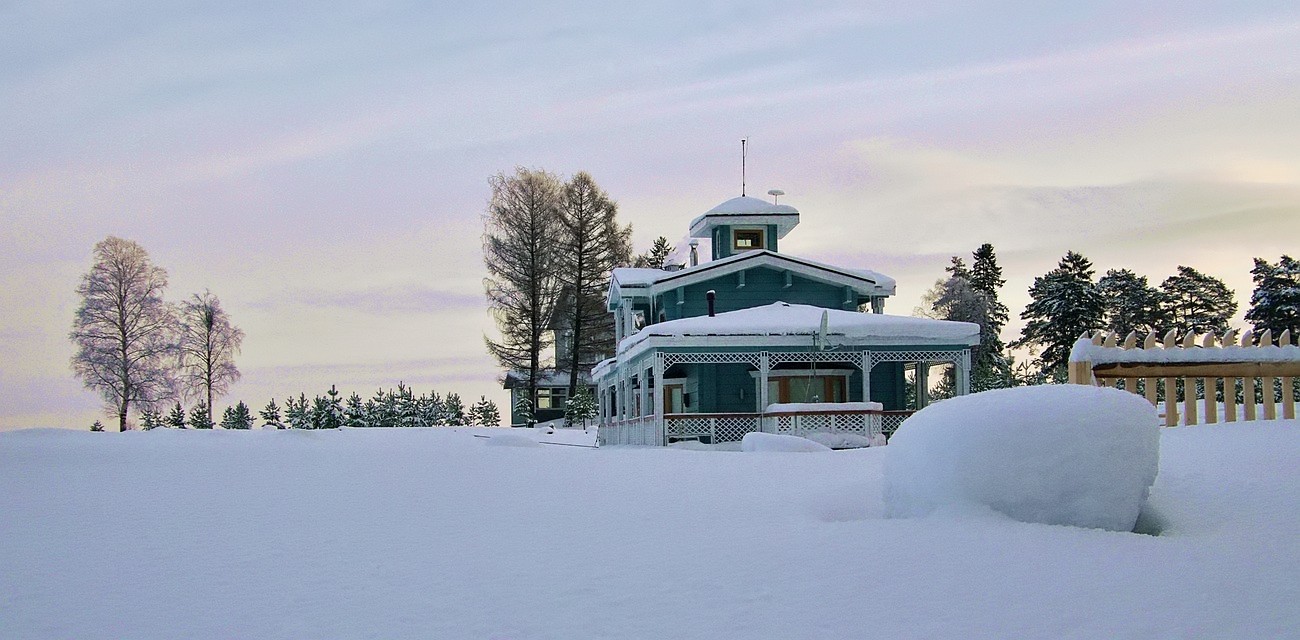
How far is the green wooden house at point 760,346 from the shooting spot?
83.0 feet

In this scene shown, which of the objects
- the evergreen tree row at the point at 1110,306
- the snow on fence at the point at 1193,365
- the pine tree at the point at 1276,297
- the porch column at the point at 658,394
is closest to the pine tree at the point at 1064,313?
the evergreen tree row at the point at 1110,306

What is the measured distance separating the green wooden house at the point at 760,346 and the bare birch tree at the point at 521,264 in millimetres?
10766

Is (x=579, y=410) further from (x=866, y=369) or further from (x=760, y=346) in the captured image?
(x=866, y=369)

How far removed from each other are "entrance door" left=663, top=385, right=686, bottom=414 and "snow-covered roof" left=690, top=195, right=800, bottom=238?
5.79 meters

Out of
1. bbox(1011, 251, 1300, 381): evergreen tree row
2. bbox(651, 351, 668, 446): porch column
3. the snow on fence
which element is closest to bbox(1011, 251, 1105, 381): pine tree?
bbox(1011, 251, 1300, 381): evergreen tree row

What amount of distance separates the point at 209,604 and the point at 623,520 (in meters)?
3.78

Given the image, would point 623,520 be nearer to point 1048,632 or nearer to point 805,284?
point 1048,632

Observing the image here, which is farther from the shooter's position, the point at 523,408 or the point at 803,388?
the point at 523,408

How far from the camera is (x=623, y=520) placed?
9.28 metres

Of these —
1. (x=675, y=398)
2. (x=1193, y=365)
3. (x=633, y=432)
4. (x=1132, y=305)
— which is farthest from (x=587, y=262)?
(x=1193, y=365)

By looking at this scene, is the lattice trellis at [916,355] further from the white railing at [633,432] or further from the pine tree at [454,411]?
the pine tree at [454,411]

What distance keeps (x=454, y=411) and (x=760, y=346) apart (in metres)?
25.5

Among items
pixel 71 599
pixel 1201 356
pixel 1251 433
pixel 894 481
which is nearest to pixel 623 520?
pixel 894 481

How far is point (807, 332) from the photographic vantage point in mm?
25359
